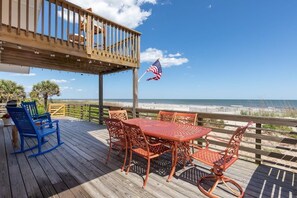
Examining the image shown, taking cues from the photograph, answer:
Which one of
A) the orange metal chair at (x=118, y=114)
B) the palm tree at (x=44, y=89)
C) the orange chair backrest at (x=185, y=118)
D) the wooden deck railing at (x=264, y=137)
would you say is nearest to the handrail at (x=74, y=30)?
the orange metal chair at (x=118, y=114)

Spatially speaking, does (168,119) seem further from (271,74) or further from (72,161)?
(271,74)

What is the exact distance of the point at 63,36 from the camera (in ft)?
10.9

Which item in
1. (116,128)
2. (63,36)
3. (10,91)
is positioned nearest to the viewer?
(116,128)

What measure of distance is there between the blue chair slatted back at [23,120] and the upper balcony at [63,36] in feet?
4.02

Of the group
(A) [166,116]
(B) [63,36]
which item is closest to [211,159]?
(A) [166,116]

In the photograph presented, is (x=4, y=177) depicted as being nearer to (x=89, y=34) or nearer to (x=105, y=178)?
(x=105, y=178)

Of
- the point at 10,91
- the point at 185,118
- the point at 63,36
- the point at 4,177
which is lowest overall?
the point at 4,177

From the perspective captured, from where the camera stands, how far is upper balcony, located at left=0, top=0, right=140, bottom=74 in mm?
2803

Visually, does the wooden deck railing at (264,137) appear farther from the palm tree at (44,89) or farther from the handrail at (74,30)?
the palm tree at (44,89)

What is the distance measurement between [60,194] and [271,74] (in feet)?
111

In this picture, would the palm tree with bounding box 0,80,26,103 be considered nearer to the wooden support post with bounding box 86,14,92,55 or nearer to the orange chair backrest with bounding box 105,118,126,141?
the wooden support post with bounding box 86,14,92,55

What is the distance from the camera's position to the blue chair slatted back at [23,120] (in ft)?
9.71

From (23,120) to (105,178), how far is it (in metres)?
2.17

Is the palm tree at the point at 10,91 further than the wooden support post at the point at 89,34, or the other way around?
the palm tree at the point at 10,91
